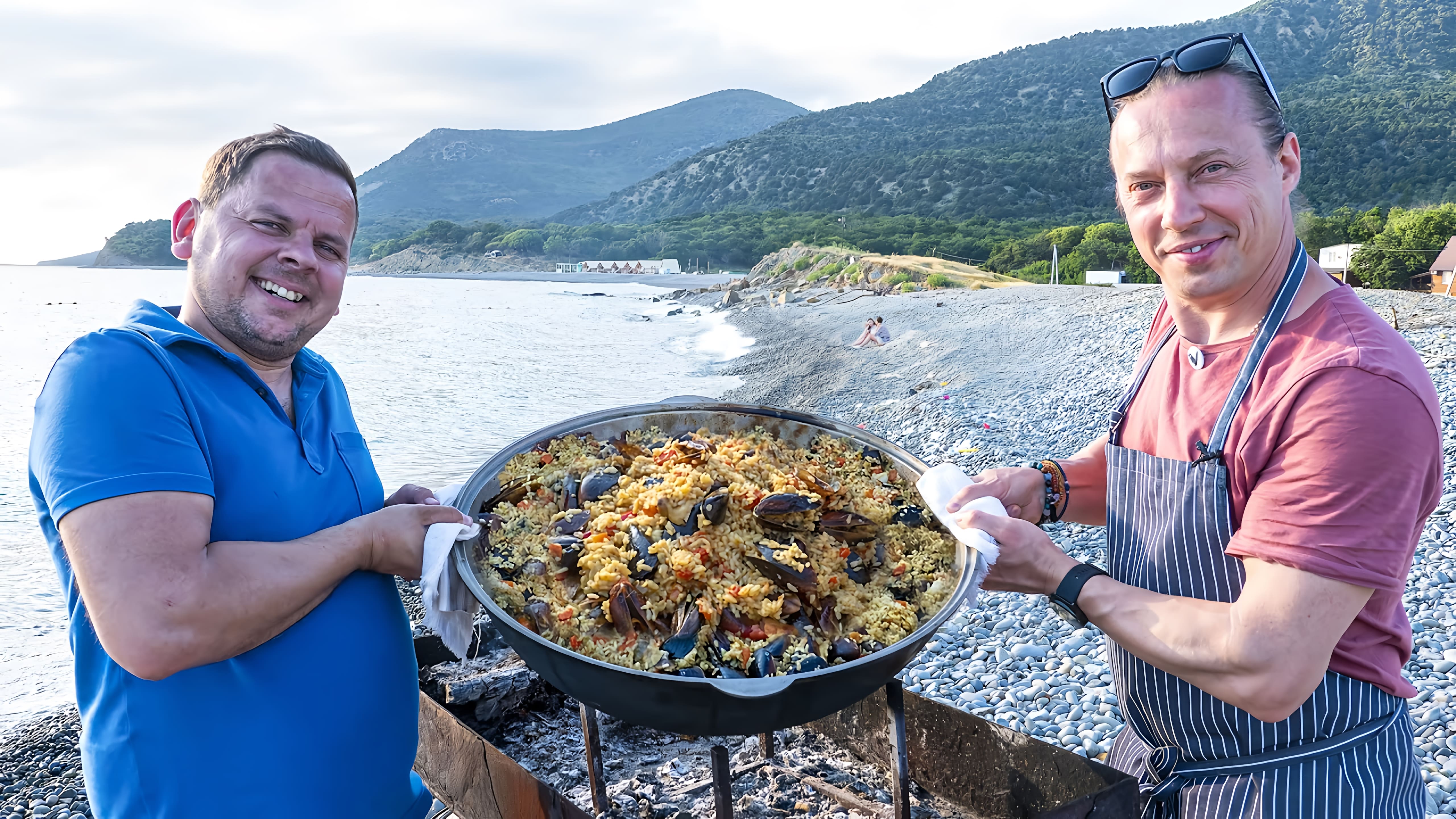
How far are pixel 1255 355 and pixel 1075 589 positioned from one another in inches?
25.8

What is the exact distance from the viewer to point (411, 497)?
2.14 meters

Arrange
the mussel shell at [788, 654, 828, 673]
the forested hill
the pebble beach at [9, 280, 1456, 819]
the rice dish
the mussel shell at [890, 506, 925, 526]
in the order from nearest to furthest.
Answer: the mussel shell at [788, 654, 828, 673]
the rice dish
the mussel shell at [890, 506, 925, 526]
the pebble beach at [9, 280, 1456, 819]
the forested hill

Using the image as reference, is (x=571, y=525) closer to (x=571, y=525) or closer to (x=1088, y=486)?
(x=571, y=525)

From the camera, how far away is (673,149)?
17625 cm

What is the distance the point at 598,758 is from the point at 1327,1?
124m

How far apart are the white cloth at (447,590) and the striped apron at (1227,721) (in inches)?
64.3

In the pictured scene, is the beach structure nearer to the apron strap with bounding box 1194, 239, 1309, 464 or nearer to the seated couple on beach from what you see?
the seated couple on beach

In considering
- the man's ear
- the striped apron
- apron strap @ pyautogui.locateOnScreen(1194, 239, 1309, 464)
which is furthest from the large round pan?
the man's ear

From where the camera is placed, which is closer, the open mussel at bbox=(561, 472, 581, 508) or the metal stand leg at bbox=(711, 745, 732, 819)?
the metal stand leg at bbox=(711, 745, 732, 819)

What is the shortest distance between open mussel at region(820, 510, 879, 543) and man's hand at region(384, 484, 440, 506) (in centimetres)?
109

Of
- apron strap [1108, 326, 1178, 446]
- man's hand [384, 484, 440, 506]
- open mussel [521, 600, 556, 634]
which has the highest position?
apron strap [1108, 326, 1178, 446]

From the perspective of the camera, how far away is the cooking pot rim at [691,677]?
1432 mm

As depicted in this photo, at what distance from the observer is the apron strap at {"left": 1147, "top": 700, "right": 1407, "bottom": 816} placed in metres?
1.64

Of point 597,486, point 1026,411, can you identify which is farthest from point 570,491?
point 1026,411
